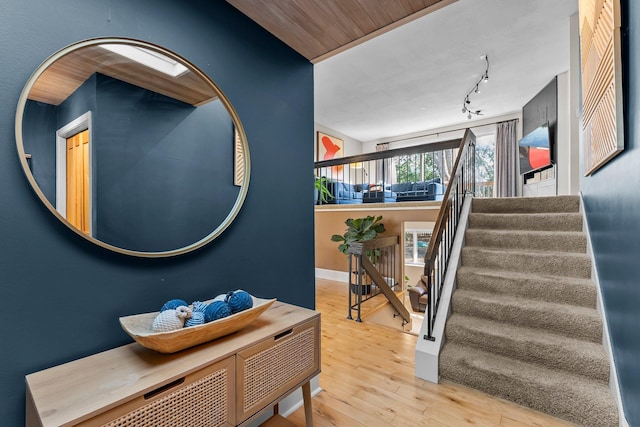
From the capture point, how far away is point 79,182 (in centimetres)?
103

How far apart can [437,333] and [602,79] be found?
74.2 inches

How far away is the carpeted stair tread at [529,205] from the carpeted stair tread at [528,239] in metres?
0.42

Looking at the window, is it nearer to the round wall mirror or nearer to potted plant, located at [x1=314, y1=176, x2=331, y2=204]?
potted plant, located at [x1=314, y1=176, x2=331, y2=204]

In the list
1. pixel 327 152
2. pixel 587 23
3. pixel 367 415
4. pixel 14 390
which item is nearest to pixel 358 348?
pixel 367 415

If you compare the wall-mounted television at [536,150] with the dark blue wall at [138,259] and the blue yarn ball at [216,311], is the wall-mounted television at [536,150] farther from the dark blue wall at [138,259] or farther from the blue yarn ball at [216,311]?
the blue yarn ball at [216,311]

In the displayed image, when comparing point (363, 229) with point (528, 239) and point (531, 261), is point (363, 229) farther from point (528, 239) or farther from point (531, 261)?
point (531, 261)

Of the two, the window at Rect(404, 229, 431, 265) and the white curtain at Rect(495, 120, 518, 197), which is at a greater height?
the white curtain at Rect(495, 120, 518, 197)

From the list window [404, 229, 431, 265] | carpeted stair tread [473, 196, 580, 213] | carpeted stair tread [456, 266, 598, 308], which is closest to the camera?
carpeted stair tread [456, 266, 598, 308]

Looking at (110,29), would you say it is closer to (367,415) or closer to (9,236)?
(9,236)

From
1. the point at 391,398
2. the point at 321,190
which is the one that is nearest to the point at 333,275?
the point at 321,190

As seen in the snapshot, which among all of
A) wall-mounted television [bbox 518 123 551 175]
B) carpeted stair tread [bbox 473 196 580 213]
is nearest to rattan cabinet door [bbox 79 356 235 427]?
carpeted stair tread [bbox 473 196 580 213]

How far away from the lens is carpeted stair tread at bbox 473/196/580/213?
2.90 metres

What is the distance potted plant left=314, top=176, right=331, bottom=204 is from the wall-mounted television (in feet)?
12.7

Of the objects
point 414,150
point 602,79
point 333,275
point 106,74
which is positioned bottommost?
point 333,275
